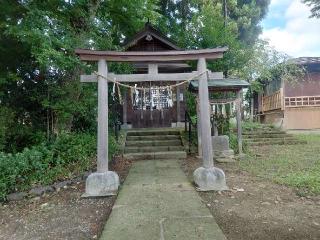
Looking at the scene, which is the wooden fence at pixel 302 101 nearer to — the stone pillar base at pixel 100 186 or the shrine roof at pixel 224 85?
the shrine roof at pixel 224 85

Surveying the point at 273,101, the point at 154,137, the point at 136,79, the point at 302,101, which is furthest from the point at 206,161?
the point at 273,101

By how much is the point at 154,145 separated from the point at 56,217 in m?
6.03

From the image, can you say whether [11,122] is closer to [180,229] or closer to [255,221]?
[180,229]

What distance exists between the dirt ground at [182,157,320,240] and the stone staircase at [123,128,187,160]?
342 centimetres

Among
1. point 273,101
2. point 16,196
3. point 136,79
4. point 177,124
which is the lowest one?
point 16,196

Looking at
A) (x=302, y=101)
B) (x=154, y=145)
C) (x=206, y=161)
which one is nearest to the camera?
(x=206, y=161)

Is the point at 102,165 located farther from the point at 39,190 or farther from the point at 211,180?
the point at 211,180

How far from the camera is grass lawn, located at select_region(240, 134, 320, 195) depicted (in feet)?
22.0

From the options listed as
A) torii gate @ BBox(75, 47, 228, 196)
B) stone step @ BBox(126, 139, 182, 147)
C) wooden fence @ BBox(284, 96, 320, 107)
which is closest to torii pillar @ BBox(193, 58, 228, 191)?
torii gate @ BBox(75, 47, 228, 196)

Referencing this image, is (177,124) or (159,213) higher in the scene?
(177,124)

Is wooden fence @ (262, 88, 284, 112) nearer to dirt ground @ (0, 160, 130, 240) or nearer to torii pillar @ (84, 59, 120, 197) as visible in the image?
torii pillar @ (84, 59, 120, 197)

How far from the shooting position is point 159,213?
4.80 meters

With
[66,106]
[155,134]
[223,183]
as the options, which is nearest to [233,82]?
[155,134]

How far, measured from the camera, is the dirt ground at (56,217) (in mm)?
4540
